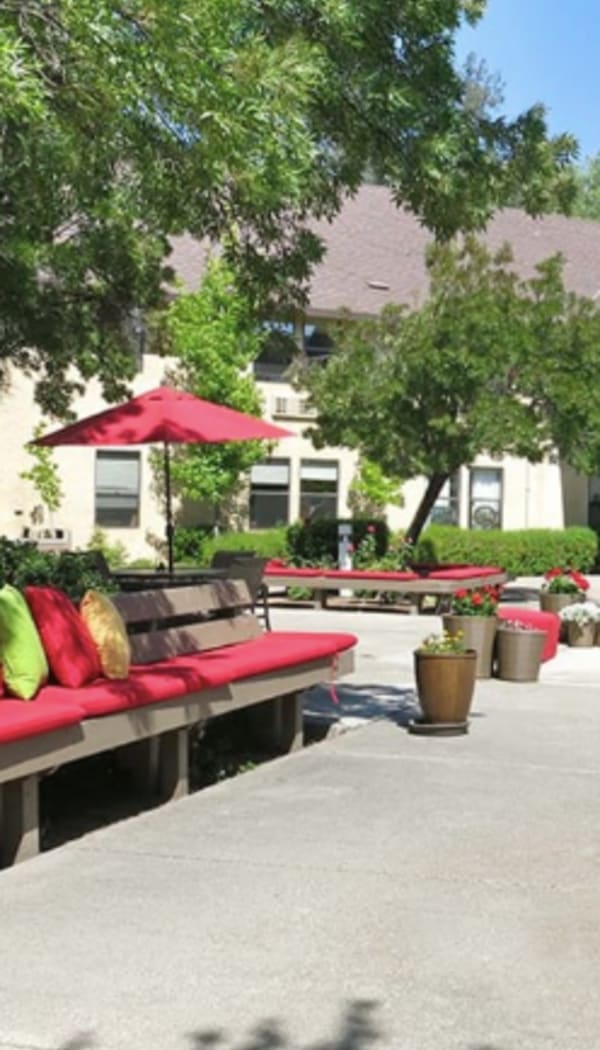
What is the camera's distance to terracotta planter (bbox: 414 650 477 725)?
10.5 metres

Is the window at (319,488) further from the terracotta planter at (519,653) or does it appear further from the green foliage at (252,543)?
the terracotta planter at (519,653)

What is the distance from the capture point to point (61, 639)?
25.3 ft

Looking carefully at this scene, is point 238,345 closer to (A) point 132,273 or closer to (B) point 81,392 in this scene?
(B) point 81,392

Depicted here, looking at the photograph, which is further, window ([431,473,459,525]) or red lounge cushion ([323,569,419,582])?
window ([431,473,459,525])

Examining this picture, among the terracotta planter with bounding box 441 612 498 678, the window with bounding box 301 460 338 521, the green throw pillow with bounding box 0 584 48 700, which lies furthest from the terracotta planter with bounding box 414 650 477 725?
the window with bounding box 301 460 338 521

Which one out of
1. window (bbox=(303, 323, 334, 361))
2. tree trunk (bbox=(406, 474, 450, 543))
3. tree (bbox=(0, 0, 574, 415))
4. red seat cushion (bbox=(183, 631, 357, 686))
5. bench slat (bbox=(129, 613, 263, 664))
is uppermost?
window (bbox=(303, 323, 334, 361))

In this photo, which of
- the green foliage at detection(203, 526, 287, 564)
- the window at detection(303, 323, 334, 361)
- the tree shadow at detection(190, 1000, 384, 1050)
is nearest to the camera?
the tree shadow at detection(190, 1000, 384, 1050)

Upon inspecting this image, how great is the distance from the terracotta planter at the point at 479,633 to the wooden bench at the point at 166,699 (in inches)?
113

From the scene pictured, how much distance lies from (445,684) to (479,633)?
12.1 feet

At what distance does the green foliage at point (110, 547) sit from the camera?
32.2 m

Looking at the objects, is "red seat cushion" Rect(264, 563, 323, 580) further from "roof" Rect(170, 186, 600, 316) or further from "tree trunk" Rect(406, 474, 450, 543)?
"roof" Rect(170, 186, 600, 316)

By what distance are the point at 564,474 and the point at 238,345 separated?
12.4m

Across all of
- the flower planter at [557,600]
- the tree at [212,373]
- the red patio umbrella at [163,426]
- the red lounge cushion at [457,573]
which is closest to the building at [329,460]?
the tree at [212,373]

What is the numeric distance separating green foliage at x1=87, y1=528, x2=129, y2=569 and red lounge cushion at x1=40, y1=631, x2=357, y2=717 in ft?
69.9
